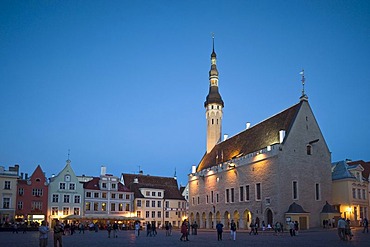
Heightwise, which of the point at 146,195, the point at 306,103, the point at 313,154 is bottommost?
the point at 146,195

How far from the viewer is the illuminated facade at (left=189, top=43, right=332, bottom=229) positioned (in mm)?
43781

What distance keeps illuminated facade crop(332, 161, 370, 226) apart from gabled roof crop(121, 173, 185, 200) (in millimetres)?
29759

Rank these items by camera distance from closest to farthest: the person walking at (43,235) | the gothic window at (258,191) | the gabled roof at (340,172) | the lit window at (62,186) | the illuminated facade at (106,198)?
the person walking at (43,235)
the gothic window at (258,191)
the gabled roof at (340,172)
the lit window at (62,186)
the illuminated facade at (106,198)

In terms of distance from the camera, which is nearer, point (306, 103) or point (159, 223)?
point (306, 103)

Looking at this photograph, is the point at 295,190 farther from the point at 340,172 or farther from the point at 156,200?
the point at 156,200

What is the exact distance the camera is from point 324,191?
152ft

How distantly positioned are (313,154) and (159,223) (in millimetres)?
31246

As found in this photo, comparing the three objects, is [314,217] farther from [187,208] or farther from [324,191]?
[187,208]

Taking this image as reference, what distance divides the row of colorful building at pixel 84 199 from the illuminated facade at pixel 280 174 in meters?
14.9

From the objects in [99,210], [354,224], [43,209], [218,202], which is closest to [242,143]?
[218,202]

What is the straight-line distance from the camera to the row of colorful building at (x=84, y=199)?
54.6m

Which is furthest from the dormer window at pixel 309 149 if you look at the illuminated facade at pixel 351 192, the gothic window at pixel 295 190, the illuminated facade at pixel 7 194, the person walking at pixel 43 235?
the illuminated facade at pixel 7 194

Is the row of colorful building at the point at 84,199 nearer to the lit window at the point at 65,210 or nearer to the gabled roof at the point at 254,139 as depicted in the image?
the lit window at the point at 65,210

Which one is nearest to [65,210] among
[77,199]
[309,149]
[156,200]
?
[77,199]
